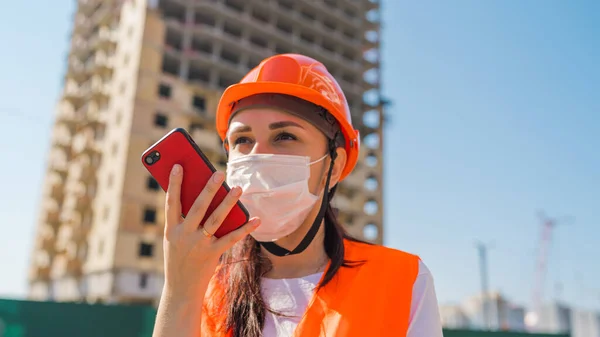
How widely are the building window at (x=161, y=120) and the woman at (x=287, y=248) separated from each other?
1338 inches

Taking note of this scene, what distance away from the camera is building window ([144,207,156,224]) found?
32.3 meters

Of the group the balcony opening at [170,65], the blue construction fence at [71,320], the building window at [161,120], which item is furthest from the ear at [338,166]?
A: the balcony opening at [170,65]

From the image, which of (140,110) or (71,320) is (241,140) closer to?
(71,320)

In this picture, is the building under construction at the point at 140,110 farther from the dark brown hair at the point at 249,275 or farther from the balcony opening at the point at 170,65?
the dark brown hair at the point at 249,275

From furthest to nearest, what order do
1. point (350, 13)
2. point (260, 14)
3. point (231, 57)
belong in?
point (350, 13), point (260, 14), point (231, 57)

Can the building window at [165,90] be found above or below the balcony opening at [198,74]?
below

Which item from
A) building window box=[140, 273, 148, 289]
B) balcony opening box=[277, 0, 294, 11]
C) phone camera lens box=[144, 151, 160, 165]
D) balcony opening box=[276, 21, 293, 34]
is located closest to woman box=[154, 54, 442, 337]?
phone camera lens box=[144, 151, 160, 165]

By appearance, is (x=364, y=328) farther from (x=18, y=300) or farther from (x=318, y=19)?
(x=318, y=19)

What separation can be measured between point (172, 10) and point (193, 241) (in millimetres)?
41839

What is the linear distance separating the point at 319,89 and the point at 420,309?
1.16 meters

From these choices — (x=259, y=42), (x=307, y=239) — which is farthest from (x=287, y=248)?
(x=259, y=42)

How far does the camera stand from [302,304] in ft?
6.34

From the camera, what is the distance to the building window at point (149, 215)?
3228cm

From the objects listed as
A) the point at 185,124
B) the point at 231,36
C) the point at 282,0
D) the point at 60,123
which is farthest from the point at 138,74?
the point at 282,0
